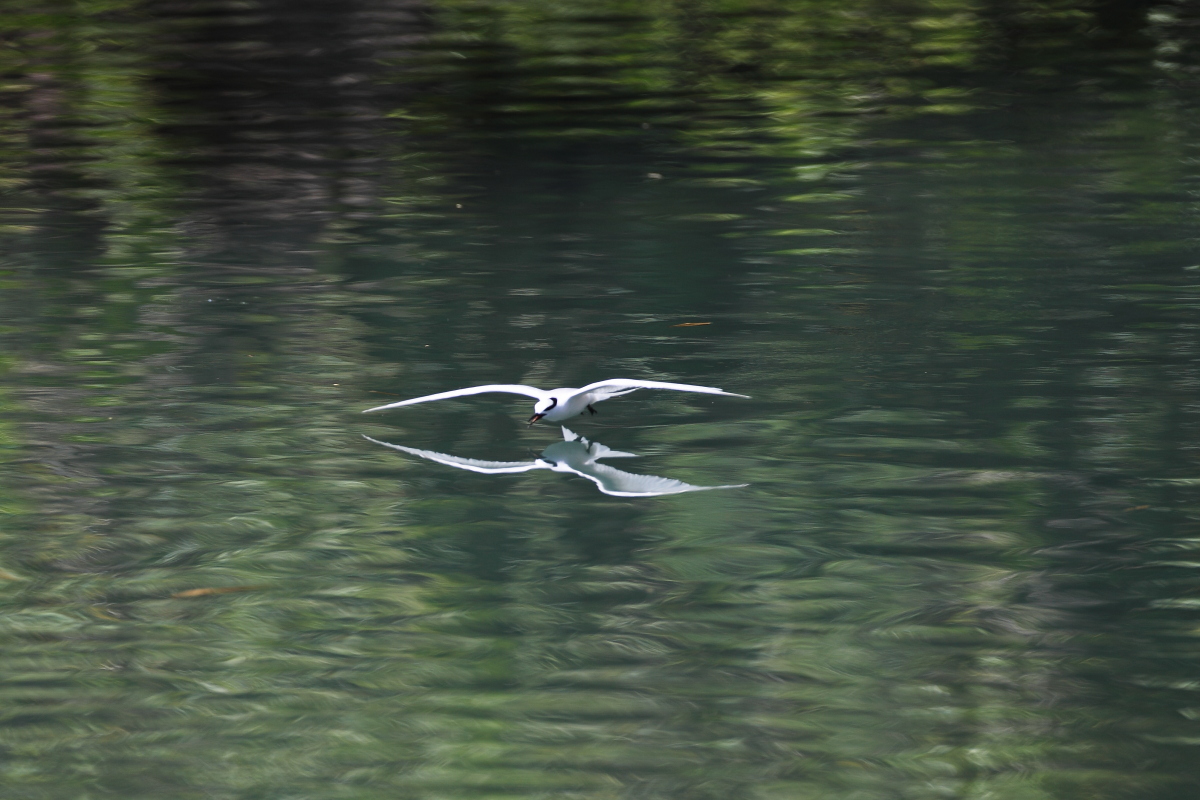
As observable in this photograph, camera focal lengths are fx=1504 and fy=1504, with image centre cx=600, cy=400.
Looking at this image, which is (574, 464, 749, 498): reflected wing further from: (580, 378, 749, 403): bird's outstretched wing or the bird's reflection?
(580, 378, 749, 403): bird's outstretched wing

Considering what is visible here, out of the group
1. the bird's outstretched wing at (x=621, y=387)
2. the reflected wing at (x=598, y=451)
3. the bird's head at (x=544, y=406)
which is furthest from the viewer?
the reflected wing at (x=598, y=451)

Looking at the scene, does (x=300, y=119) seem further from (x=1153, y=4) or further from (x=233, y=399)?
(x=1153, y=4)

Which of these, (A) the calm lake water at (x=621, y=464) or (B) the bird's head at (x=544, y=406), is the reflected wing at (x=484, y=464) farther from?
(B) the bird's head at (x=544, y=406)

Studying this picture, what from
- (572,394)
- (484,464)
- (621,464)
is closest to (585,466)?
(621,464)

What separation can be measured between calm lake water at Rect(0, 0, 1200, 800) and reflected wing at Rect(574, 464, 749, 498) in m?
0.07

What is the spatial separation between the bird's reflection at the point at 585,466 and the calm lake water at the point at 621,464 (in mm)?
72

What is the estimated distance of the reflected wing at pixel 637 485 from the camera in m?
5.92

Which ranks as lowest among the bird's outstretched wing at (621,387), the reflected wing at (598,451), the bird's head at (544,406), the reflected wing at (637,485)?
the reflected wing at (598,451)

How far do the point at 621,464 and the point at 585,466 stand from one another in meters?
0.15

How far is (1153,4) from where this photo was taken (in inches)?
747

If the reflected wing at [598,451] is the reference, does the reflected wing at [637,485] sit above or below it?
above

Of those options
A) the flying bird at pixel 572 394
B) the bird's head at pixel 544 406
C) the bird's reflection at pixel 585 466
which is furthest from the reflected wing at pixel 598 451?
the bird's head at pixel 544 406

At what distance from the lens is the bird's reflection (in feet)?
19.5

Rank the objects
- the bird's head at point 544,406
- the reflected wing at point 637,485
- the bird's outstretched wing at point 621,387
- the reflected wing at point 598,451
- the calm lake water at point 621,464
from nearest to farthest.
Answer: the calm lake water at point 621,464 < the reflected wing at point 637,485 < the bird's outstretched wing at point 621,387 < the bird's head at point 544,406 < the reflected wing at point 598,451
